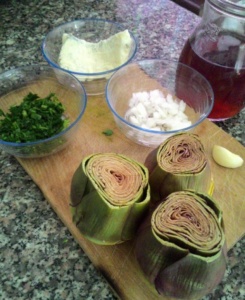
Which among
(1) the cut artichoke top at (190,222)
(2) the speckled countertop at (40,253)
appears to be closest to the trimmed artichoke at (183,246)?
(1) the cut artichoke top at (190,222)

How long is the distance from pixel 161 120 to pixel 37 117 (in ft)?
1.07

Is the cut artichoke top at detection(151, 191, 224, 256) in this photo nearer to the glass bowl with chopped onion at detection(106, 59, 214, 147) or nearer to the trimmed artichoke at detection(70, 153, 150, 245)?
the trimmed artichoke at detection(70, 153, 150, 245)

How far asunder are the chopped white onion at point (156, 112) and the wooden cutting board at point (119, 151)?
6 cm

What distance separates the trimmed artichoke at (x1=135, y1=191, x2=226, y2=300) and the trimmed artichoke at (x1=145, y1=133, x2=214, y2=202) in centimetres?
4

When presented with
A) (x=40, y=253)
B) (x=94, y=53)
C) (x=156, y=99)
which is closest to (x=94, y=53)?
(x=94, y=53)

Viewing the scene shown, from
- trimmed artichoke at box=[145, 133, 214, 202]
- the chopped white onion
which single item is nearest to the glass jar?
the chopped white onion

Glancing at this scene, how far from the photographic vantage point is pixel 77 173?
0.73 meters

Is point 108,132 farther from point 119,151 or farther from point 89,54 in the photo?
point 89,54

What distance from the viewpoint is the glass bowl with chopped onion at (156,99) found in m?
0.94

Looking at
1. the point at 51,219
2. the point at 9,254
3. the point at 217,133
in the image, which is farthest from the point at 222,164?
the point at 9,254

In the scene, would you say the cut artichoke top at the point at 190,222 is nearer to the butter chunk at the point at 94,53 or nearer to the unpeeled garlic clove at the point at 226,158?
the unpeeled garlic clove at the point at 226,158

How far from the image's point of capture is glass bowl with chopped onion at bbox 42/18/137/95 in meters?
1.05

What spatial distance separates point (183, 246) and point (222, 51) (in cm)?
51

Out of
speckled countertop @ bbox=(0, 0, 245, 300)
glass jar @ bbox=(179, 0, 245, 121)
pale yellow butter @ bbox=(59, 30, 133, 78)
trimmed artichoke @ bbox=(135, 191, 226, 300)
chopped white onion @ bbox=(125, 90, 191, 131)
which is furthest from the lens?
pale yellow butter @ bbox=(59, 30, 133, 78)
